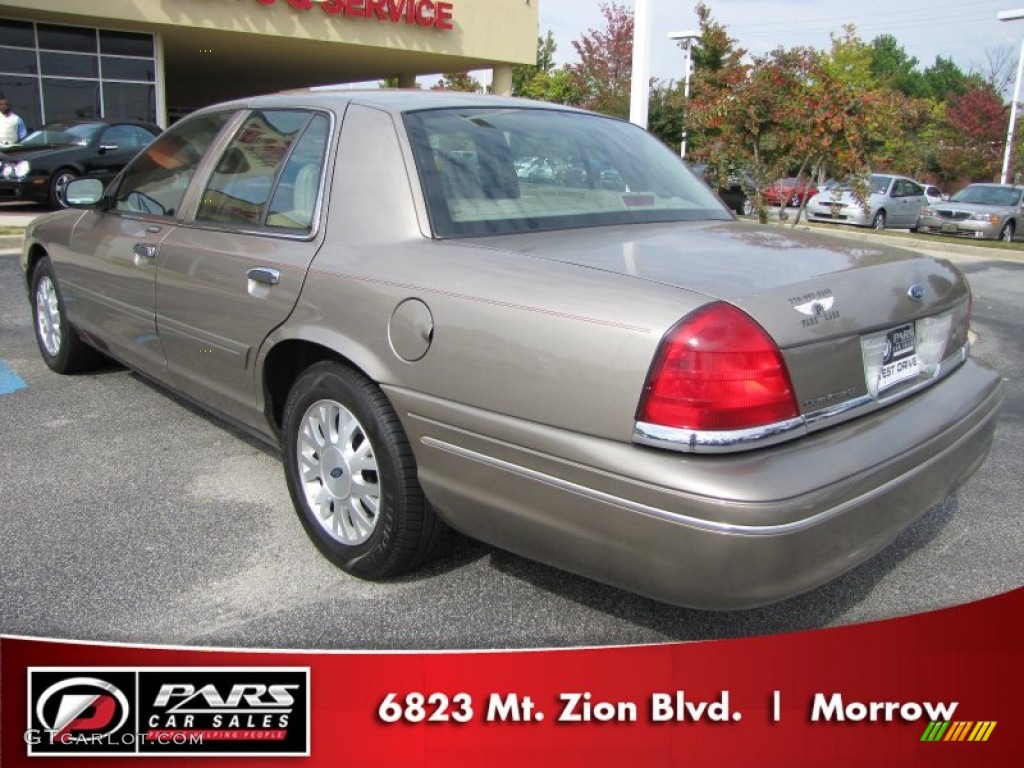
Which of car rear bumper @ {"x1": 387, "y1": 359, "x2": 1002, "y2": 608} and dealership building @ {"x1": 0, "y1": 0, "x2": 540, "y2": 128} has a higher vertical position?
dealership building @ {"x1": 0, "y1": 0, "x2": 540, "y2": 128}

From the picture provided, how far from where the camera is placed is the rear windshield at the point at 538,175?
3.03 meters

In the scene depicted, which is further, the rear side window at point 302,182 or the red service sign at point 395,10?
the red service sign at point 395,10

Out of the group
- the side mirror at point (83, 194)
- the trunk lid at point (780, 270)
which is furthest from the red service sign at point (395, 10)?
the trunk lid at point (780, 270)

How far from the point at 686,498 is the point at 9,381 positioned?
484 centimetres

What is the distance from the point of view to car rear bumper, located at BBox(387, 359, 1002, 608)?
2.20 m

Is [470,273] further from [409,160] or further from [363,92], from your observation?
[363,92]

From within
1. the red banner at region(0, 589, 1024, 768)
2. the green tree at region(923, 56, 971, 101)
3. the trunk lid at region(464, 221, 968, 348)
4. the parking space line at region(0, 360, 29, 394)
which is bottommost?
the red banner at region(0, 589, 1024, 768)

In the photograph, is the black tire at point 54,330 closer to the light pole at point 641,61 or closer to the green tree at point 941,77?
the light pole at point 641,61

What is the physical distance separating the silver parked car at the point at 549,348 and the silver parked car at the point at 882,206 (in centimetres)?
1977

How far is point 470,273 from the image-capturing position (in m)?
2.65

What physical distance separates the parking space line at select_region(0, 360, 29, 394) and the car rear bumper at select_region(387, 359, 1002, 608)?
145 inches

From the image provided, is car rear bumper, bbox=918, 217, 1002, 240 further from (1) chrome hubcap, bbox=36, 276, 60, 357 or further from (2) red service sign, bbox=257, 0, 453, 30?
Answer: (1) chrome hubcap, bbox=36, 276, 60, 357

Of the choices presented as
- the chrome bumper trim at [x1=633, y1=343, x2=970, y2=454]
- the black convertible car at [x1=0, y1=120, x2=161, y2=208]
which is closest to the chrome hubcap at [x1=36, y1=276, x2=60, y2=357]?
the chrome bumper trim at [x1=633, y1=343, x2=970, y2=454]

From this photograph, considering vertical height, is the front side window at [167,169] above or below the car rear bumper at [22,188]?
above
